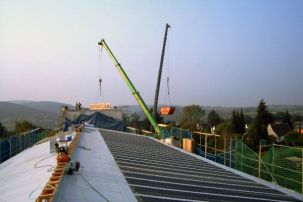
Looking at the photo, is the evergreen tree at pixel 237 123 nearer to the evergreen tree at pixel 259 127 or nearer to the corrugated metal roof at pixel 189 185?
the evergreen tree at pixel 259 127

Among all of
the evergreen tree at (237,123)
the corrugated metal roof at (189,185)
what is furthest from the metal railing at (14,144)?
the evergreen tree at (237,123)

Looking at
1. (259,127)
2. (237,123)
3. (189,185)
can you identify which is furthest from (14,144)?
(237,123)

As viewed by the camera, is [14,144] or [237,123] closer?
[14,144]

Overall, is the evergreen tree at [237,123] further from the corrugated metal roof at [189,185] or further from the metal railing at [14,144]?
the corrugated metal roof at [189,185]

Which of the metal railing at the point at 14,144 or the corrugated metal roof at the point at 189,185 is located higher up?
the corrugated metal roof at the point at 189,185

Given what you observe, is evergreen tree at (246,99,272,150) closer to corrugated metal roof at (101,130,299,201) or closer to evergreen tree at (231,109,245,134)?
evergreen tree at (231,109,245,134)

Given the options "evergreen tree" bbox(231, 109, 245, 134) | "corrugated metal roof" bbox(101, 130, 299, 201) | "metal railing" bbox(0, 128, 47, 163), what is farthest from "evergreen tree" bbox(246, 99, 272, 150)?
"corrugated metal roof" bbox(101, 130, 299, 201)

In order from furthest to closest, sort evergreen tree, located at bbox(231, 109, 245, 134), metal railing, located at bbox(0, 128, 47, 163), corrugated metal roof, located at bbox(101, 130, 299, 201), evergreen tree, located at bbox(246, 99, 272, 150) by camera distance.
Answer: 1. evergreen tree, located at bbox(231, 109, 245, 134)
2. evergreen tree, located at bbox(246, 99, 272, 150)
3. metal railing, located at bbox(0, 128, 47, 163)
4. corrugated metal roof, located at bbox(101, 130, 299, 201)

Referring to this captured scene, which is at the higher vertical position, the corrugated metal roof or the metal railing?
the corrugated metal roof

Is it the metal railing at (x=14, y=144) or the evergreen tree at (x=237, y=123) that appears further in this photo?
the evergreen tree at (x=237, y=123)

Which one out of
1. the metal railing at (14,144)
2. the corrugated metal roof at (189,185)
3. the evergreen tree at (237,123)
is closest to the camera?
the corrugated metal roof at (189,185)

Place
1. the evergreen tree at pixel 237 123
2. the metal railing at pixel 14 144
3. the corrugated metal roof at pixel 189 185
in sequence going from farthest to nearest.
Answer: the evergreen tree at pixel 237 123
the metal railing at pixel 14 144
the corrugated metal roof at pixel 189 185

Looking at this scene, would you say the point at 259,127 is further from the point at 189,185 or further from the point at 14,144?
the point at 189,185

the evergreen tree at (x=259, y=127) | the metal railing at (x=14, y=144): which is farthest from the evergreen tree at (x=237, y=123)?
the metal railing at (x=14, y=144)
